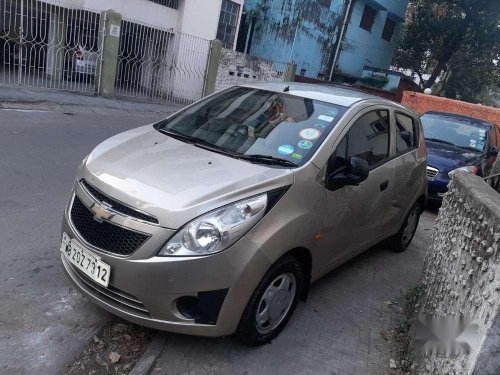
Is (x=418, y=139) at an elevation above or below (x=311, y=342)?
above

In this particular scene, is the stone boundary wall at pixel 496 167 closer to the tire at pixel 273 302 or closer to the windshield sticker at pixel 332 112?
the windshield sticker at pixel 332 112

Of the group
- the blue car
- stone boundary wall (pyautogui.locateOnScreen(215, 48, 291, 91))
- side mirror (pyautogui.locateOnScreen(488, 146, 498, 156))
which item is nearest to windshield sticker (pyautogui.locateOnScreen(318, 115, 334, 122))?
the blue car

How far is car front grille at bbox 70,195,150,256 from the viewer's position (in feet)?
8.80

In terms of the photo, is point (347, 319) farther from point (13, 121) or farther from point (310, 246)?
point (13, 121)

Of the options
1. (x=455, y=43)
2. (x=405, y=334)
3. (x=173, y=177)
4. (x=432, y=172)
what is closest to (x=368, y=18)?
(x=455, y=43)

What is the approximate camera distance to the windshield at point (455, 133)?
8977 mm

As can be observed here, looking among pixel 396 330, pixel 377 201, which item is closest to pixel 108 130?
pixel 377 201

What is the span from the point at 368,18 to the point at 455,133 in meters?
19.2

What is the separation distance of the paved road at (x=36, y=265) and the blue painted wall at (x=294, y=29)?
15349 mm

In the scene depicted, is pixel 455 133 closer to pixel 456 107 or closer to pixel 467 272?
pixel 467 272

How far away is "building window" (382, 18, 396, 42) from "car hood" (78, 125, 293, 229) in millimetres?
28515

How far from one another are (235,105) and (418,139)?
235cm

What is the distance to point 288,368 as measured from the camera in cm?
304

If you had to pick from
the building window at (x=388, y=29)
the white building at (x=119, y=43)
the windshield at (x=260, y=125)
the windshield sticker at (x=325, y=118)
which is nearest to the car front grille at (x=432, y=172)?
the windshield at (x=260, y=125)
